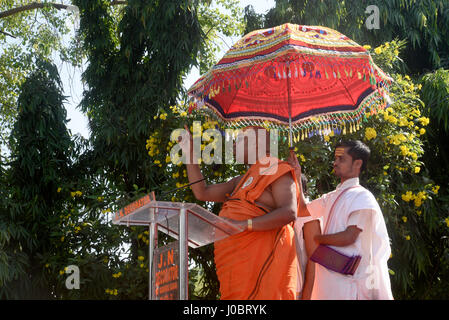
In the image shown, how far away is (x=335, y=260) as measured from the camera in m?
3.30

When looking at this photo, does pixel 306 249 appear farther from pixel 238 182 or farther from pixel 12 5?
pixel 12 5

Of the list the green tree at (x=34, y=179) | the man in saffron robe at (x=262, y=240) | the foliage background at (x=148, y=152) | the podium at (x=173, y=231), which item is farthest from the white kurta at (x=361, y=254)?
the green tree at (x=34, y=179)

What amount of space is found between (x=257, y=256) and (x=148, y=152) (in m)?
3.91

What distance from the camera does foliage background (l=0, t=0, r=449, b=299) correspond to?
19.8 ft

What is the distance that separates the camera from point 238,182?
357 centimetres

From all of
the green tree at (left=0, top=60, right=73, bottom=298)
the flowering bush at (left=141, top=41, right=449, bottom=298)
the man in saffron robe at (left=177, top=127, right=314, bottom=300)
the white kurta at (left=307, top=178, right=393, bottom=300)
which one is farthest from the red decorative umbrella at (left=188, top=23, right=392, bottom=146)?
the green tree at (left=0, top=60, right=73, bottom=298)

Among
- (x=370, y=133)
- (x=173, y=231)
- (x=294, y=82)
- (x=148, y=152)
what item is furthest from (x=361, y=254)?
(x=148, y=152)

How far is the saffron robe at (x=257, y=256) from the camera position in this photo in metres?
3.06

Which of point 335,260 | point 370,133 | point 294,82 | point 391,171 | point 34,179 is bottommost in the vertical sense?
point 335,260

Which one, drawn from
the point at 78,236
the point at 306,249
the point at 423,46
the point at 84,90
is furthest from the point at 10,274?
the point at 423,46

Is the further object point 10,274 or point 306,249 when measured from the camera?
point 10,274

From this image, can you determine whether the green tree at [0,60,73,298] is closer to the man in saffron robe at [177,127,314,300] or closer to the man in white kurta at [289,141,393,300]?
the man in saffron robe at [177,127,314,300]

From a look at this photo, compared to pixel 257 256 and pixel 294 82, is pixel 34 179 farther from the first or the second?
pixel 257 256
